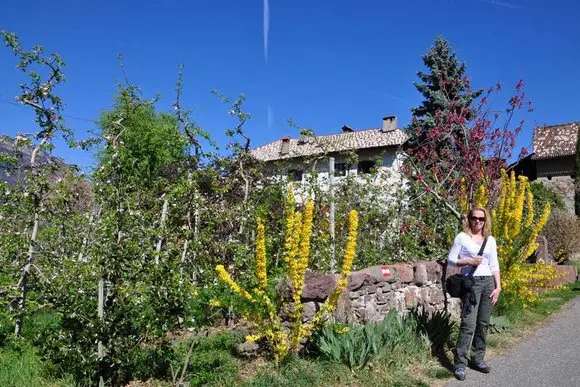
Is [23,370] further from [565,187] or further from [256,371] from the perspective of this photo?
[565,187]

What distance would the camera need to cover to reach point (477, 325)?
16.2ft

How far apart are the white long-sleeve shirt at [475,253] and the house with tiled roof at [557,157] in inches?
1111

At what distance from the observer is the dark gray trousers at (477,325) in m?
4.79

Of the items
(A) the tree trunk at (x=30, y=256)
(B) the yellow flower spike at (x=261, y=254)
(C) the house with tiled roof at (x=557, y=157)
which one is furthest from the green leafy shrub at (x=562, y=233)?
(A) the tree trunk at (x=30, y=256)

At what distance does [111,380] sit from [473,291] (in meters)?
3.59

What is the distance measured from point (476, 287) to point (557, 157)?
30.9 m

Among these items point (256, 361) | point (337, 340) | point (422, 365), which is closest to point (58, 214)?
point (256, 361)

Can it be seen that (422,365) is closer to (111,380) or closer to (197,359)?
(197,359)

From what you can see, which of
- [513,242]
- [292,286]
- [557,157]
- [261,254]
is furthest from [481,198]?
[557,157]

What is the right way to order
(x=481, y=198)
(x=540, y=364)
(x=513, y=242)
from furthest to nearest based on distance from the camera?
(x=481, y=198) < (x=513, y=242) < (x=540, y=364)

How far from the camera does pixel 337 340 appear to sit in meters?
4.62

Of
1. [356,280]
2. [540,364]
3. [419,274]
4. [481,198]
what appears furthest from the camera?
[481,198]

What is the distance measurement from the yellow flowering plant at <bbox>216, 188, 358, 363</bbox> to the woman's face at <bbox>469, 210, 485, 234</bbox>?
138 cm

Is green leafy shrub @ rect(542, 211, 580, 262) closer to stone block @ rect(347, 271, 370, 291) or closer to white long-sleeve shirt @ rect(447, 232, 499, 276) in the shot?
white long-sleeve shirt @ rect(447, 232, 499, 276)
